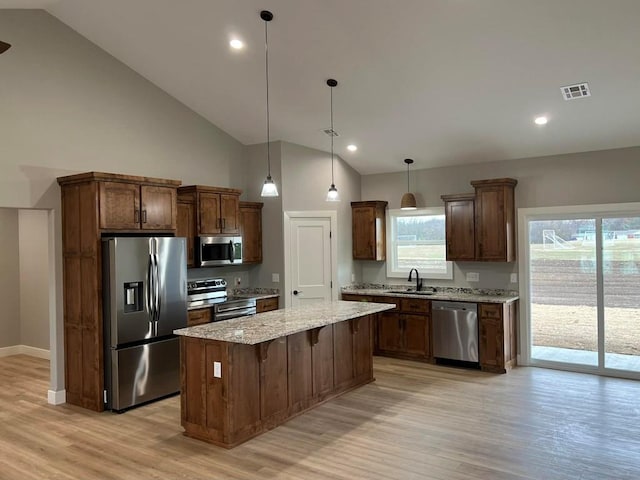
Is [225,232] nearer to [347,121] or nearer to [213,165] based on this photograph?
[213,165]

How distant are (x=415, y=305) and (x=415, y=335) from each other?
0.43m

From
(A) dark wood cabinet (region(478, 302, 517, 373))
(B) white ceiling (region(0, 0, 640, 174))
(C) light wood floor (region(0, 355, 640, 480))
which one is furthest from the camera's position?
(A) dark wood cabinet (region(478, 302, 517, 373))

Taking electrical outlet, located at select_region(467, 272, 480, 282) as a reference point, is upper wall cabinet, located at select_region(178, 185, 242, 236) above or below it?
above

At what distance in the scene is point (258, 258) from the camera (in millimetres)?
7312

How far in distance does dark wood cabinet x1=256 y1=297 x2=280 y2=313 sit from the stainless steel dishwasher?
2262 mm

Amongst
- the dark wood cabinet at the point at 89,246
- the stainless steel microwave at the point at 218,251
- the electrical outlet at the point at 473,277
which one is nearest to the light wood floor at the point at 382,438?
the dark wood cabinet at the point at 89,246

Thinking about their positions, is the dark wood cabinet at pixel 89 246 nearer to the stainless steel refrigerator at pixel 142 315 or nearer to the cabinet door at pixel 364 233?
the stainless steel refrigerator at pixel 142 315

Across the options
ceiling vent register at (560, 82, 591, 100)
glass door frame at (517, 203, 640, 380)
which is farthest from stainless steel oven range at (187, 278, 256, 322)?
ceiling vent register at (560, 82, 591, 100)

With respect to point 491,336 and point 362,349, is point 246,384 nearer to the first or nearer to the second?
point 362,349

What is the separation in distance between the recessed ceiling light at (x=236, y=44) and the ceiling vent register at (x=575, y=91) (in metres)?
3.34

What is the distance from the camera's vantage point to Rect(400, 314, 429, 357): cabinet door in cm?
688

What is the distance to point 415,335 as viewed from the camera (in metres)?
6.96

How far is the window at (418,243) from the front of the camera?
7516 millimetres

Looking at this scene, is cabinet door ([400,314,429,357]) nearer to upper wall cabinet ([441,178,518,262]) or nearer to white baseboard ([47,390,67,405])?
upper wall cabinet ([441,178,518,262])
